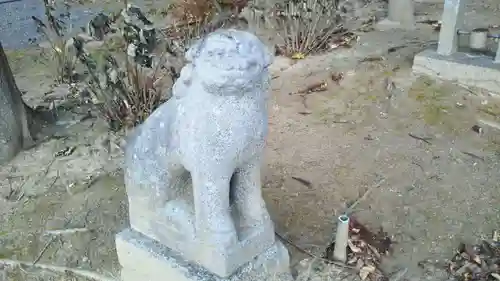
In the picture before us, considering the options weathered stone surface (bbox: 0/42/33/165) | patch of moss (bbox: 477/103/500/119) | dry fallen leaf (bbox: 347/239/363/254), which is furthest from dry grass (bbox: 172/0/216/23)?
dry fallen leaf (bbox: 347/239/363/254)

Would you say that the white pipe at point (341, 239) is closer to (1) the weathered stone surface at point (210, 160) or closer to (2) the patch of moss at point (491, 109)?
(1) the weathered stone surface at point (210, 160)

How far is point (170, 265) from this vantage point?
1947mm

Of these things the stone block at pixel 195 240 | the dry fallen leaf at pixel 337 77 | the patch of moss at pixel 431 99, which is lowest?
the patch of moss at pixel 431 99

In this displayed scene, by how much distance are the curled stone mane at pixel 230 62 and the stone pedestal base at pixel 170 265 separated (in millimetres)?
626

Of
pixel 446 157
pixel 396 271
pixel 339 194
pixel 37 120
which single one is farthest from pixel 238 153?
pixel 37 120

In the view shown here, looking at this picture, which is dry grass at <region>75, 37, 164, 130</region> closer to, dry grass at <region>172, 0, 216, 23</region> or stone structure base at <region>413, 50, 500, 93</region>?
dry grass at <region>172, 0, 216, 23</region>

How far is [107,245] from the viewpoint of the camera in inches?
98.0

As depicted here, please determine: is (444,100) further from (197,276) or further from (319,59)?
(197,276)

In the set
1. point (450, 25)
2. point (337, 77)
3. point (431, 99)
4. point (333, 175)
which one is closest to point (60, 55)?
point (337, 77)

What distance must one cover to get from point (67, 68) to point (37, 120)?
0.86 m

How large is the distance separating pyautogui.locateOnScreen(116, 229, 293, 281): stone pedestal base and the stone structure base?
Result: 8.06 feet

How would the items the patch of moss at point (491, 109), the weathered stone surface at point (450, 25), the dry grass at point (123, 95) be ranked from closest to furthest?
the dry grass at point (123, 95) < the patch of moss at point (491, 109) < the weathered stone surface at point (450, 25)

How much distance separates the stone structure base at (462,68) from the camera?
151 inches

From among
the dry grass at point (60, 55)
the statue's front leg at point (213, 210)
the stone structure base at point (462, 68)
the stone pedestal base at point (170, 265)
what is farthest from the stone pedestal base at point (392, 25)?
the statue's front leg at point (213, 210)
